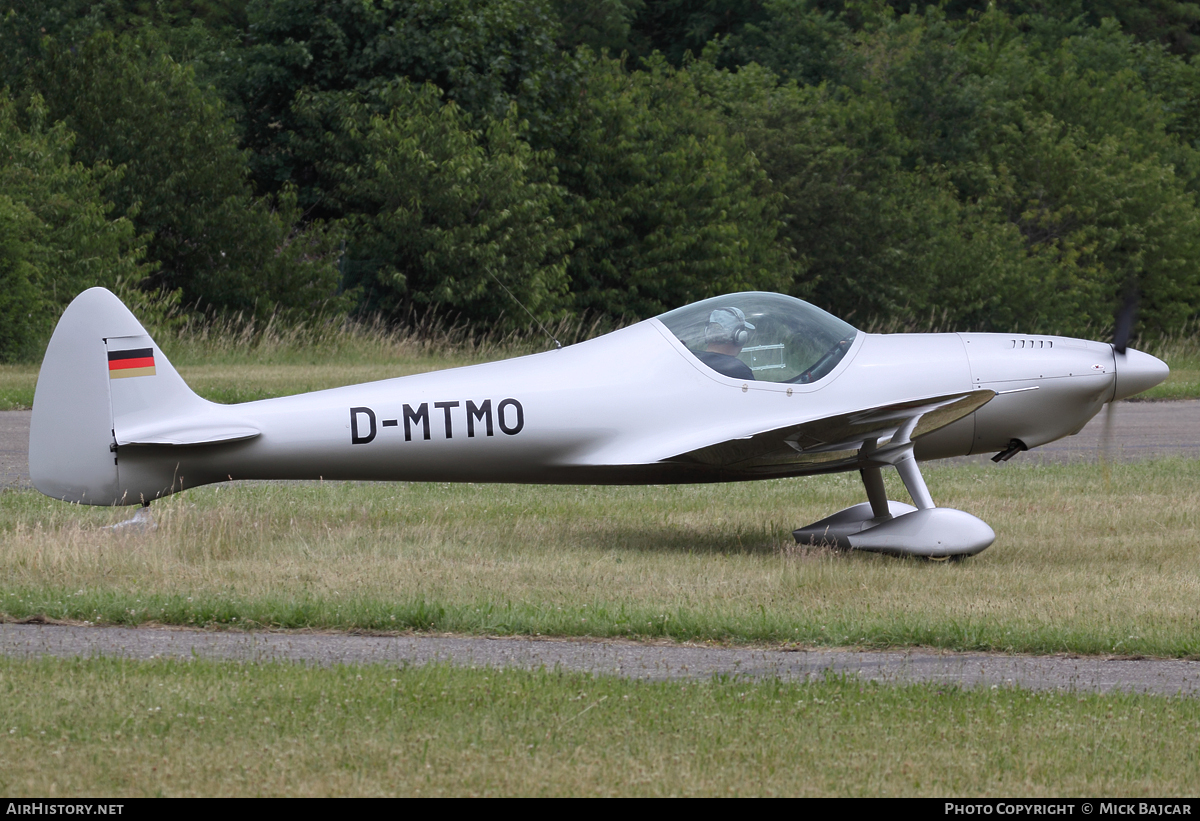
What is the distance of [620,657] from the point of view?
701 centimetres

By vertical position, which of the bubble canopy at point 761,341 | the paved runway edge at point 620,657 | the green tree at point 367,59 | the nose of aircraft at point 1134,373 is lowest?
the paved runway edge at point 620,657

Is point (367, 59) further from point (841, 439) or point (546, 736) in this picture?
point (546, 736)

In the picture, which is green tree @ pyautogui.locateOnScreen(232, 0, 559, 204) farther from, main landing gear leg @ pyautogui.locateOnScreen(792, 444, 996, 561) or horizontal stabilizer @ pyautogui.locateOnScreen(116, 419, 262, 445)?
main landing gear leg @ pyautogui.locateOnScreen(792, 444, 996, 561)

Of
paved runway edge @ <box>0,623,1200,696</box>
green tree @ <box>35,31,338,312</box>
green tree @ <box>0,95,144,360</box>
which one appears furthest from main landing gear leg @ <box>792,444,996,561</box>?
green tree @ <box>35,31,338,312</box>

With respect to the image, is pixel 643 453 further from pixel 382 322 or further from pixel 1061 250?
pixel 1061 250

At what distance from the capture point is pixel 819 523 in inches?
424

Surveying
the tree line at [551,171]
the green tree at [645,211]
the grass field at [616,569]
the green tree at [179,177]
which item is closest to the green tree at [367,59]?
the tree line at [551,171]

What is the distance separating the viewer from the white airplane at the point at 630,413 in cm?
957

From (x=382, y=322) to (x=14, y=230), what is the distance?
10249 millimetres

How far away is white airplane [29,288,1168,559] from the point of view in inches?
377

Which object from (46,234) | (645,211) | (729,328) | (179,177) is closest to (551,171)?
(645,211)

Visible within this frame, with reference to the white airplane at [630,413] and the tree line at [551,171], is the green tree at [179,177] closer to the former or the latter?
the tree line at [551,171]

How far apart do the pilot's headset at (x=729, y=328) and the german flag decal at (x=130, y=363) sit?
405cm
